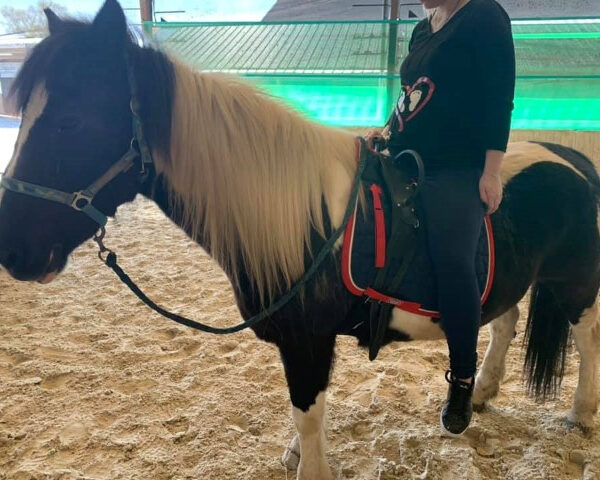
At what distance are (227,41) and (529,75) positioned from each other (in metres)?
3.06

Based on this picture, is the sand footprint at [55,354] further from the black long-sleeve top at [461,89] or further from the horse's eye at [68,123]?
the black long-sleeve top at [461,89]

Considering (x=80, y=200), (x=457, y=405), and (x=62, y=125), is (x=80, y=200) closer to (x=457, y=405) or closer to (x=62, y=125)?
(x=62, y=125)

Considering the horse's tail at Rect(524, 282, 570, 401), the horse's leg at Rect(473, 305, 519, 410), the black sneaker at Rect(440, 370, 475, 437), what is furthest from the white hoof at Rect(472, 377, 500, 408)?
the black sneaker at Rect(440, 370, 475, 437)

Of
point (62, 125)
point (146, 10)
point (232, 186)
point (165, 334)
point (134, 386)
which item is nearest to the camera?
point (62, 125)

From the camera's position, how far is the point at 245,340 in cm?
228

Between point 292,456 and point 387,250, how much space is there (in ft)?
2.70

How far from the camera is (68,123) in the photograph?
94cm

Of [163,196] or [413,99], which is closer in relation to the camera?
[163,196]

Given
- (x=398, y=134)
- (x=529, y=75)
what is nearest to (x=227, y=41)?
(x=529, y=75)

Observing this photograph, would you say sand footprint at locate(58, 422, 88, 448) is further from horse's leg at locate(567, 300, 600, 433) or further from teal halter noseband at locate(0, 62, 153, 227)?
horse's leg at locate(567, 300, 600, 433)

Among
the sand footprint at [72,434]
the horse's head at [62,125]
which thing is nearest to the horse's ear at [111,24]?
the horse's head at [62,125]

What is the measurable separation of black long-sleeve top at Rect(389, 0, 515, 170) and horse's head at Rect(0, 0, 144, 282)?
0.72 metres

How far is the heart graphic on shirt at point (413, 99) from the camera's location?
3.92 ft

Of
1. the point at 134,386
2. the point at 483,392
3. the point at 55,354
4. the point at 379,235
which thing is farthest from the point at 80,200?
A: the point at 483,392
